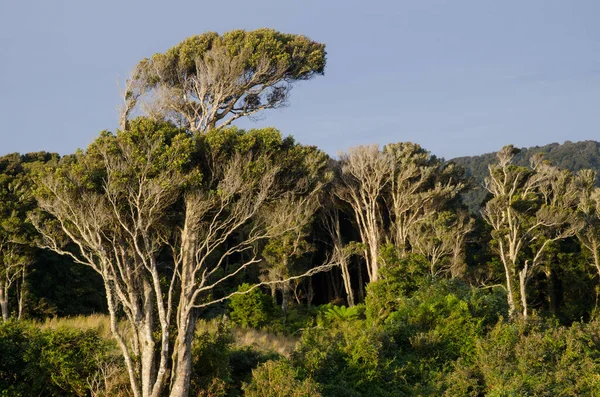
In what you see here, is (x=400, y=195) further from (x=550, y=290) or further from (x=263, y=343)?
(x=263, y=343)

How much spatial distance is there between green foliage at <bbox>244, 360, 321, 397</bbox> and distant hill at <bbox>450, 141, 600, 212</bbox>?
65480 millimetres

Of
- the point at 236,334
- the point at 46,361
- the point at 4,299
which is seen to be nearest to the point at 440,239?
the point at 236,334

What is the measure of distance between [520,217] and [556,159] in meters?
67.0

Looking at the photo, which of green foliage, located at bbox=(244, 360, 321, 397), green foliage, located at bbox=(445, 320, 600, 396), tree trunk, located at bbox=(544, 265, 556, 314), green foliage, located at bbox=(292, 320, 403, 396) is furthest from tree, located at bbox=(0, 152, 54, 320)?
tree trunk, located at bbox=(544, 265, 556, 314)

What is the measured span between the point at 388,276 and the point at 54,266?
16586mm

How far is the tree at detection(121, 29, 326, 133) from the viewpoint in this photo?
61.2 feet

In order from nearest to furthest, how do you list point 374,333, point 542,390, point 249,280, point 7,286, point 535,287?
point 542,390 → point 374,333 → point 7,286 → point 249,280 → point 535,287

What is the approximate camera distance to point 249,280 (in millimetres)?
35844

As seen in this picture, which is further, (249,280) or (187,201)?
(249,280)

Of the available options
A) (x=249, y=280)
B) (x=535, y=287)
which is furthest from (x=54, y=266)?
(x=535, y=287)

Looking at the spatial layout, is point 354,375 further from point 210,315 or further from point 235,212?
point 210,315

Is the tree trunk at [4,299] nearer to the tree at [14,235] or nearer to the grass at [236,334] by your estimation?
the tree at [14,235]

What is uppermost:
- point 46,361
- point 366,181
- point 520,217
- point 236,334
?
point 366,181

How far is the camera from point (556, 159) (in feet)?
308
